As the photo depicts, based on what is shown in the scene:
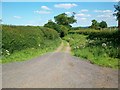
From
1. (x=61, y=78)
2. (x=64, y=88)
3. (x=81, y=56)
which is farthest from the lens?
(x=81, y=56)

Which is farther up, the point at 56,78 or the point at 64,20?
the point at 64,20

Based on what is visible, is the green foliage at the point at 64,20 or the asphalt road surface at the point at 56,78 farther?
the green foliage at the point at 64,20

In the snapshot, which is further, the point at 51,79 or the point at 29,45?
the point at 29,45

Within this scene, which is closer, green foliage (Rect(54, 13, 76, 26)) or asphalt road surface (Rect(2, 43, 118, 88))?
asphalt road surface (Rect(2, 43, 118, 88))

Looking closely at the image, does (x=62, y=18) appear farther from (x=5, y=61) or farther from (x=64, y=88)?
(x=64, y=88)

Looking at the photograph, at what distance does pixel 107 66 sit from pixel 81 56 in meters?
4.62

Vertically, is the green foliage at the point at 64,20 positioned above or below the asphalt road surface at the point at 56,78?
above

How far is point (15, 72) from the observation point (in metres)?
12.1

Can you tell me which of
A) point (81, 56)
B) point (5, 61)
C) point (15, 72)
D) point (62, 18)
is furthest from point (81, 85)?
point (62, 18)

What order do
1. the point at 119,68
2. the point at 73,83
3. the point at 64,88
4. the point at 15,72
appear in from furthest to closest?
the point at 119,68
the point at 15,72
the point at 73,83
the point at 64,88

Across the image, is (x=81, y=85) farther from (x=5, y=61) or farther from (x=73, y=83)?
(x=5, y=61)

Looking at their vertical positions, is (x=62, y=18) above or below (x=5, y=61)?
above

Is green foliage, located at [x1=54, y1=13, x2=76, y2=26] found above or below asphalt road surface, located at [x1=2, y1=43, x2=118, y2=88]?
above

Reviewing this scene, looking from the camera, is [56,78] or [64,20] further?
[64,20]
